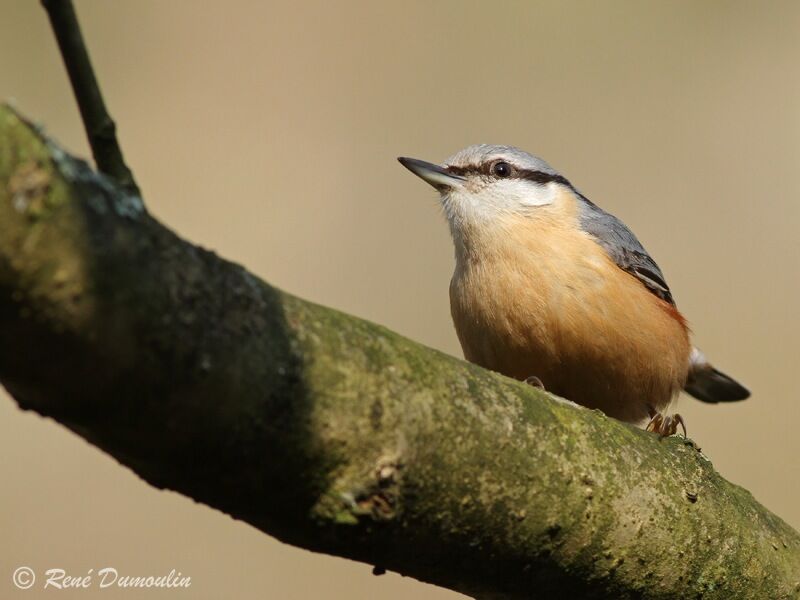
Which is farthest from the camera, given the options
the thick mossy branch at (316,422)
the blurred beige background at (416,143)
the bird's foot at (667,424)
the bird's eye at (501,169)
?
the blurred beige background at (416,143)

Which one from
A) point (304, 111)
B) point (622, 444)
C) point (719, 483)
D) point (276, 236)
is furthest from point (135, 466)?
point (304, 111)

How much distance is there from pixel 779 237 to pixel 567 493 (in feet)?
20.8

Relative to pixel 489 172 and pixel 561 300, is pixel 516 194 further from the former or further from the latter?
pixel 561 300

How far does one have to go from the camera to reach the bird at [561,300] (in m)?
4.25

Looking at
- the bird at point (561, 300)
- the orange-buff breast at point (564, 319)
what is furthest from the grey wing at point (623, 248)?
the orange-buff breast at point (564, 319)

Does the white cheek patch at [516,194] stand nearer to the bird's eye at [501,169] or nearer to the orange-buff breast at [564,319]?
the bird's eye at [501,169]

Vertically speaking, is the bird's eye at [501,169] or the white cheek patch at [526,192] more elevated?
the bird's eye at [501,169]

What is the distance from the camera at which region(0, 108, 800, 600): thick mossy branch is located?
4.73ft

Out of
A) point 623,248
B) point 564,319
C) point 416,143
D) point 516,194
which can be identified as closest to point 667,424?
point 564,319

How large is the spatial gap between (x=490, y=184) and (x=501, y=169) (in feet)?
0.45

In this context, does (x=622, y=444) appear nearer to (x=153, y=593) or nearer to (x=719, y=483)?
(x=719, y=483)

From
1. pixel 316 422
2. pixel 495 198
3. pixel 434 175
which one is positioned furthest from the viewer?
pixel 434 175

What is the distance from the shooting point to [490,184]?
16.9 feet

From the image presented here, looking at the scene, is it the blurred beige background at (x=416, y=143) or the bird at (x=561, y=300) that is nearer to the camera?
the bird at (x=561, y=300)
